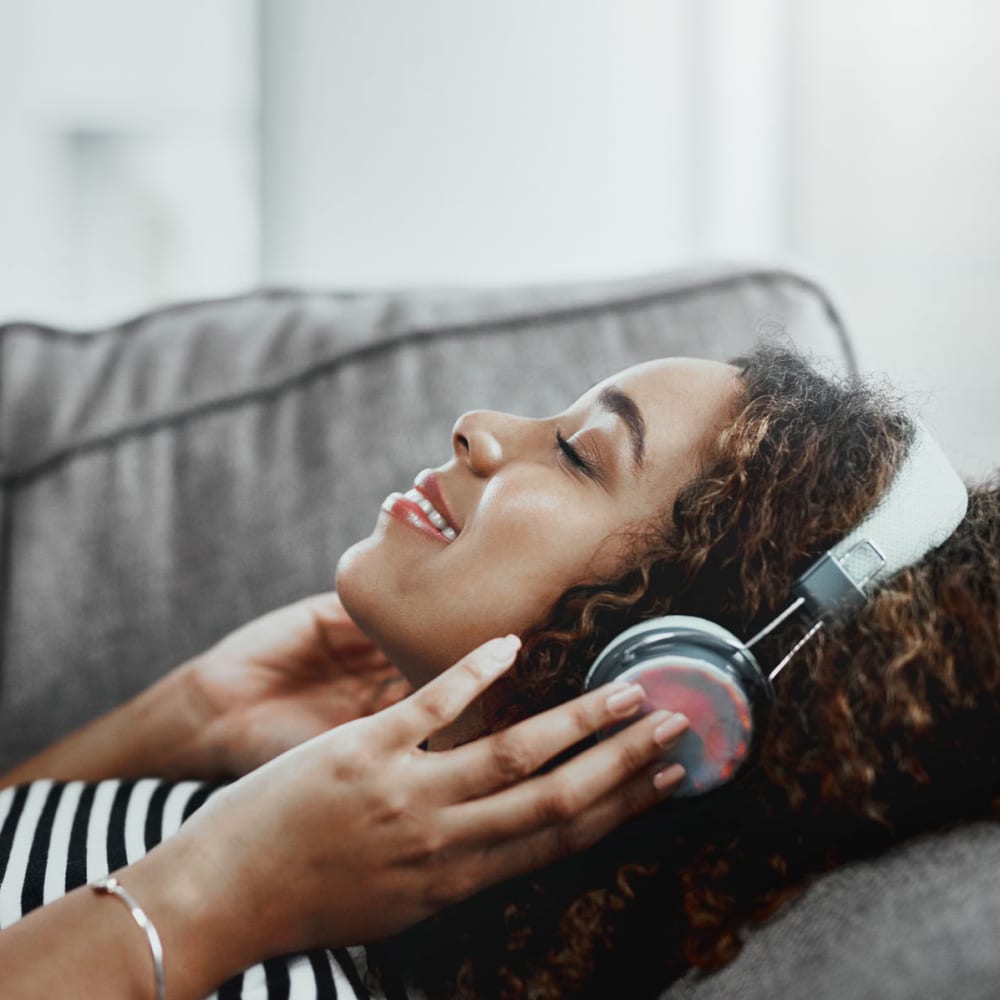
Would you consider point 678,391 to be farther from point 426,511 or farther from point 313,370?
point 313,370

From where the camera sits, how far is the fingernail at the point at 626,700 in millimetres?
576

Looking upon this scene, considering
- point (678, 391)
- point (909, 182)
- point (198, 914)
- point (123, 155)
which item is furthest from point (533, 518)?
point (123, 155)

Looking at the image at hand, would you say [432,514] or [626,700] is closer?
[626,700]

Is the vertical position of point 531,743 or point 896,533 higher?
point 896,533

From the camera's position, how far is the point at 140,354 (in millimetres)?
1112

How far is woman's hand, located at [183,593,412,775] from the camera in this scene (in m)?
0.94

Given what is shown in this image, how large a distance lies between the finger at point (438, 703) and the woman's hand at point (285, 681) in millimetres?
329

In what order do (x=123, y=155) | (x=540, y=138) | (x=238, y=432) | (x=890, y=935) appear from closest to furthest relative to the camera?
(x=890, y=935)
(x=238, y=432)
(x=540, y=138)
(x=123, y=155)

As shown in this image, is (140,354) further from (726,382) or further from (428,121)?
(428,121)

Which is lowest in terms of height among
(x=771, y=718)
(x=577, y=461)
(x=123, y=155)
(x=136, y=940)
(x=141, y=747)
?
(x=141, y=747)

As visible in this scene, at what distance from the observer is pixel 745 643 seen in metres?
0.63

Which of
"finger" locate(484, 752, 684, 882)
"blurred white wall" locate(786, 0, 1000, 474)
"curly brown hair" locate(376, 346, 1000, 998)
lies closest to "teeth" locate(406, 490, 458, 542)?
"curly brown hair" locate(376, 346, 1000, 998)

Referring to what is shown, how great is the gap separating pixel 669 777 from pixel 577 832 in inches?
2.5

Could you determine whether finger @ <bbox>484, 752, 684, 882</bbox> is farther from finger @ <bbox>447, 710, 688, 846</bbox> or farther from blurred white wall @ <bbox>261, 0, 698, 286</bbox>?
blurred white wall @ <bbox>261, 0, 698, 286</bbox>
